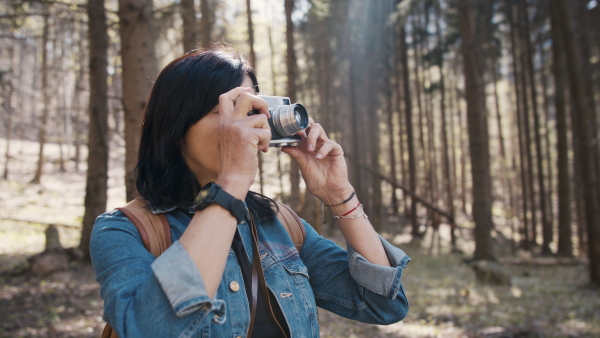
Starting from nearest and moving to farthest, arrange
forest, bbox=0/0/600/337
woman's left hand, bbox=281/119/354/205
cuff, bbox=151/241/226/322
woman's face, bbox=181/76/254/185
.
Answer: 1. cuff, bbox=151/241/226/322
2. woman's face, bbox=181/76/254/185
3. woman's left hand, bbox=281/119/354/205
4. forest, bbox=0/0/600/337

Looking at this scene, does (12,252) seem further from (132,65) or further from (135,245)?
(135,245)

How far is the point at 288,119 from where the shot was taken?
1696 millimetres

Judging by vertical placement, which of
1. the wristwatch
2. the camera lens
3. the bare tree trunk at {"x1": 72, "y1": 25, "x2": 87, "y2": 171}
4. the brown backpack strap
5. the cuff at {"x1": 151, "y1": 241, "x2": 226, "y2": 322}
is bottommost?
the cuff at {"x1": 151, "y1": 241, "x2": 226, "y2": 322}

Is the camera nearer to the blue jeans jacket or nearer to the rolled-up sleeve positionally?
the blue jeans jacket

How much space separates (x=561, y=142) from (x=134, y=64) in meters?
12.7

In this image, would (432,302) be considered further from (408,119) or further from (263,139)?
(408,119)

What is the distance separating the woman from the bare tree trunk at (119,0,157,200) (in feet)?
10.1

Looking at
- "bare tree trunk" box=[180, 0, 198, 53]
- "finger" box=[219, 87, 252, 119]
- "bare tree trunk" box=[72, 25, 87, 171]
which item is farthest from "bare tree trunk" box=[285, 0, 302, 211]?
"finger" box=[219, 87, 252, 119]

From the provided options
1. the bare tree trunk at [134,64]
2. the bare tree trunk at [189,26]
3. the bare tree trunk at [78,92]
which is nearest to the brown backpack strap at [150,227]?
the bare tree trunk at [134,64]

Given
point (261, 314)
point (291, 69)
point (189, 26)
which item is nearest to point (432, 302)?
point (291, 69)

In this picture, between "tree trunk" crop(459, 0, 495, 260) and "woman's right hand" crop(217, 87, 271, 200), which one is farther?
"tree trunk" crop(459, 0, 495, 260)

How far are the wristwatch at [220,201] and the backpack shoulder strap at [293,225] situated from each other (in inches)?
21.3

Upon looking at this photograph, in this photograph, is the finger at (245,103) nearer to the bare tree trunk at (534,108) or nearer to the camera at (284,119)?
the camera at (284,119)

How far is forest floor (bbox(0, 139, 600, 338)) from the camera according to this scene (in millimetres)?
6164
